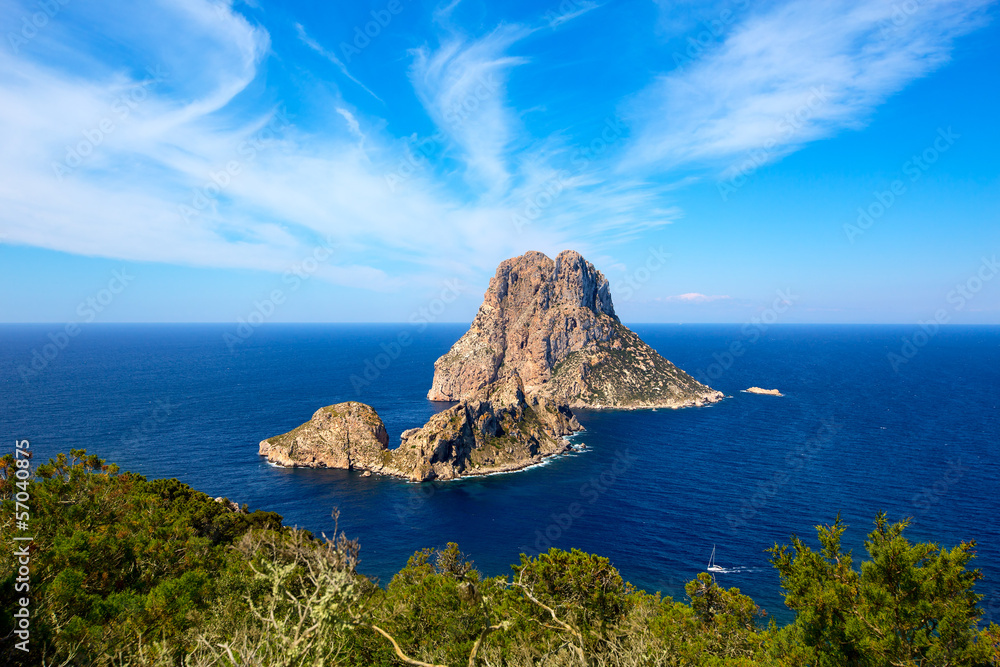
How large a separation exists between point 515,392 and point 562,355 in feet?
224

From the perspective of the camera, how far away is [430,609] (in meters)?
22.9

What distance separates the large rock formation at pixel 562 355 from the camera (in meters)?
160

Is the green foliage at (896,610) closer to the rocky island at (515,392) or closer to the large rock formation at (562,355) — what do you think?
the rocky island at (515,392)

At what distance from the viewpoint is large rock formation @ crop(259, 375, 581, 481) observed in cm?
9406

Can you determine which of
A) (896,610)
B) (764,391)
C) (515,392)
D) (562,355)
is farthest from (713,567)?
(764,391)

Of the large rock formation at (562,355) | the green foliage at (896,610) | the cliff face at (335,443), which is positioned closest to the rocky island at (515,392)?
the cliff face at (335,443)

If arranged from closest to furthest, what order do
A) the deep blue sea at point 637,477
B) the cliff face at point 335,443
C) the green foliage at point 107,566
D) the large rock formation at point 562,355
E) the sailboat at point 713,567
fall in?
the green foliage at point 107,566 → the sailboat at point 713,567 → the deep blue sea at point 637,477 → the cliff face at point 335,443 → the large rock formation at point 562,355

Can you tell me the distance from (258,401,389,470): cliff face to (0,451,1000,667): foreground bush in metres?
65.9

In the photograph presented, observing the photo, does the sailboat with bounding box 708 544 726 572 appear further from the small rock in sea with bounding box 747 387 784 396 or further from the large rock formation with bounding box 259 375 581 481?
the small rock in sea with bounding box 747 387 784 396

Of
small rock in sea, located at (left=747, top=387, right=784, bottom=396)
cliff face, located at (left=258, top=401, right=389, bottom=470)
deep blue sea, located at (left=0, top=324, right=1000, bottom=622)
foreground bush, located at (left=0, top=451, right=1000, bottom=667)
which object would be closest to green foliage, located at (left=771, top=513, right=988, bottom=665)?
foreground bush, located at (left=0, top=451, right=1000, bottom=667)

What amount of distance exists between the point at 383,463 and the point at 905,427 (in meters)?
131

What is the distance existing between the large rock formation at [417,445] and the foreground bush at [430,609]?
63.3 meters

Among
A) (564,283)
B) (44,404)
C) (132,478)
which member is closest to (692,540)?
(132,478)

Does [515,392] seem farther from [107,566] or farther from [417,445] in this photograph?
[107,566]
